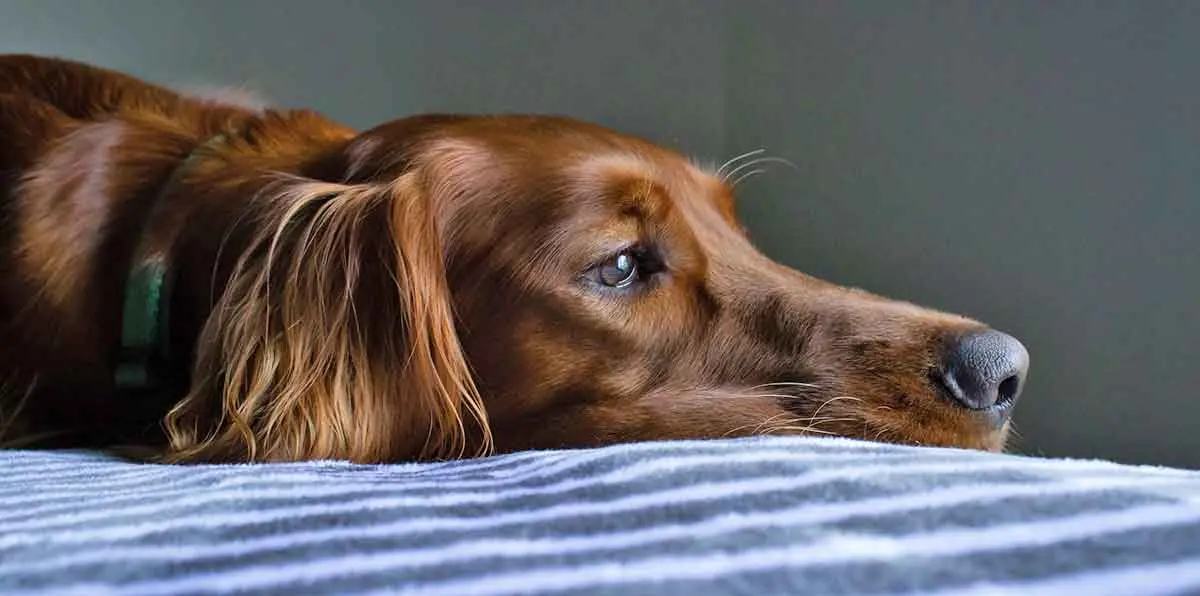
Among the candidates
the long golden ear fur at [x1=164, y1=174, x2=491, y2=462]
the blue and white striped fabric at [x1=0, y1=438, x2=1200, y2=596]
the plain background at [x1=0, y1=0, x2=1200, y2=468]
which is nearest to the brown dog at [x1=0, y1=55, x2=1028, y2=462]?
the long golden ear fur at [x1=164, y1=174, x2=491, y2=462]

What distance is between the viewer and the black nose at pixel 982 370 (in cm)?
118

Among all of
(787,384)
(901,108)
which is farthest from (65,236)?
(901,108)

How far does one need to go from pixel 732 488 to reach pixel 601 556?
14 cm

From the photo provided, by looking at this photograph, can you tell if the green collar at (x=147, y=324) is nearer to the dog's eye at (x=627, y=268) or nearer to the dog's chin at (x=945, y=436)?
the dog's eye at (x=627, y=268)

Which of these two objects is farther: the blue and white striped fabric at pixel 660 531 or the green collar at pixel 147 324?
the green collar at pixel 147 324

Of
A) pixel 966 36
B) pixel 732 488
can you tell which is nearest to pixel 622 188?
pixel 732 488

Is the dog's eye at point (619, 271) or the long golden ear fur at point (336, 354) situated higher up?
the dog's eye at point (619, 271)

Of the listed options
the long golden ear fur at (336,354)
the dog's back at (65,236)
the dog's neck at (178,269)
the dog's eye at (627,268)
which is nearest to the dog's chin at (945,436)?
the dog's eye at (627,268)

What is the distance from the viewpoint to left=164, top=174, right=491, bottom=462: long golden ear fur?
47.3 inches

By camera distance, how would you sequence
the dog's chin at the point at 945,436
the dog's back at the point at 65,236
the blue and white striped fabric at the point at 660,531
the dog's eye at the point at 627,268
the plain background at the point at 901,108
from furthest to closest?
1. the plain background at the point at 901,108
2. the dog's back at the point at 65,236
3. the dog's eye at the point at 627,268
4. the dog's chin at the point at 945,436
5. the blue and white striped fabric at the point at 660,531

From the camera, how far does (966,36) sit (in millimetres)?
2148

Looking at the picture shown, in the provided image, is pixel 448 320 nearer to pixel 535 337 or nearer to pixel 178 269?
pixel 535 337

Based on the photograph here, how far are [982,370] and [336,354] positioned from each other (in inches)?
29.0

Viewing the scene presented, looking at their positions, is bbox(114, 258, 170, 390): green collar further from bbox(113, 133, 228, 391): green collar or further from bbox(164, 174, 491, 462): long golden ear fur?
bbox(164, 174, 491, 462): long golden ear fur
